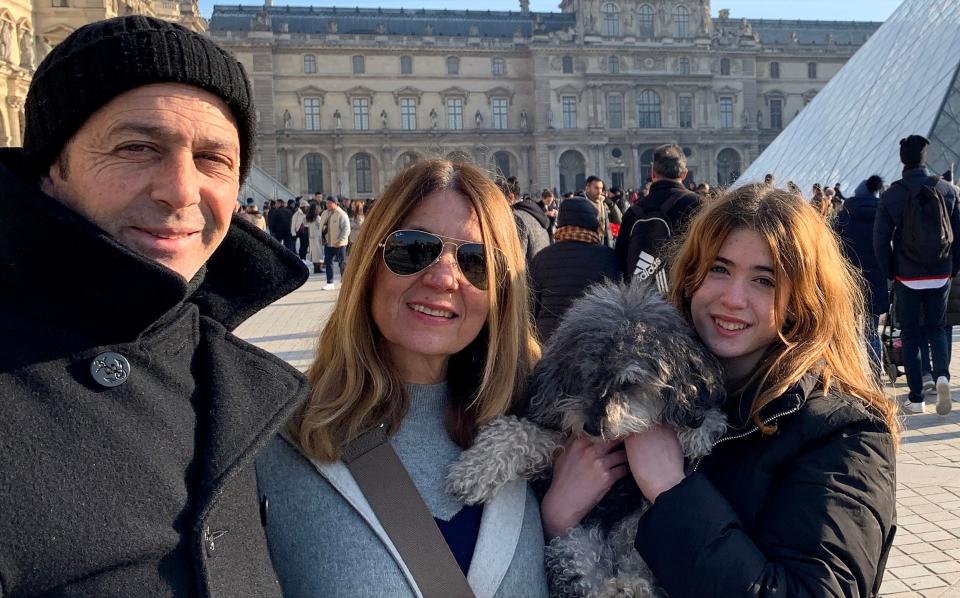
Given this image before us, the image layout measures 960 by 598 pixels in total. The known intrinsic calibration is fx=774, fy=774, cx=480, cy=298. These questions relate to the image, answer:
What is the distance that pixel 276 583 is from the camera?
3.77 feet

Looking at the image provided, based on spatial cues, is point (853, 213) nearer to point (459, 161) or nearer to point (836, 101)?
point (459, 161)

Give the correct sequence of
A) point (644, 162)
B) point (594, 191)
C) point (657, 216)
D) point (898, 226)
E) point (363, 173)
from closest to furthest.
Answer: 1. point (657, 216)
2. point (898, 226)
3. point (594, 191)
4. point (363, 173)
5. point (644, 162)

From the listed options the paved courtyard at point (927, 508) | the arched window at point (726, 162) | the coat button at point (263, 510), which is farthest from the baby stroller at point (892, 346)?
the arched window at point (726, 162)

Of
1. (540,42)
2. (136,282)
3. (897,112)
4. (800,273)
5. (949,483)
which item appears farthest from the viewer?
(540,42)

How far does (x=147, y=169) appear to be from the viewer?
3.49 feet

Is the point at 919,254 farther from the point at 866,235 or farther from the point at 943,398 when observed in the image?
the point at 866,235

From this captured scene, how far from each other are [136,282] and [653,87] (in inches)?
1778

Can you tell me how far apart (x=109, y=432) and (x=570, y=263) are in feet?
11.4

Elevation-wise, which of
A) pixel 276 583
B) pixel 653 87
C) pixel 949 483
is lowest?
pixel 949 483

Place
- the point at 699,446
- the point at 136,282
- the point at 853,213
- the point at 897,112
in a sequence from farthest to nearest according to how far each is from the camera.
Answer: the point at 897,112 → the point at 853,213 → the point at 699,446 → the point at 136,282

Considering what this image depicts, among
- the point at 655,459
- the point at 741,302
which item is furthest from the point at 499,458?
the point at 741,302

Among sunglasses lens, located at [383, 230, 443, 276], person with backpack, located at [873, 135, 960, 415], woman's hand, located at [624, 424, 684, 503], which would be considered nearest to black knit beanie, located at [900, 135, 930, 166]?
person with backpack, located at [873, 135, 960, 415]

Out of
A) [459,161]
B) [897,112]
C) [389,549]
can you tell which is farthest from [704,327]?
[897,112]

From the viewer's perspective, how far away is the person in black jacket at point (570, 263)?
422 cm
